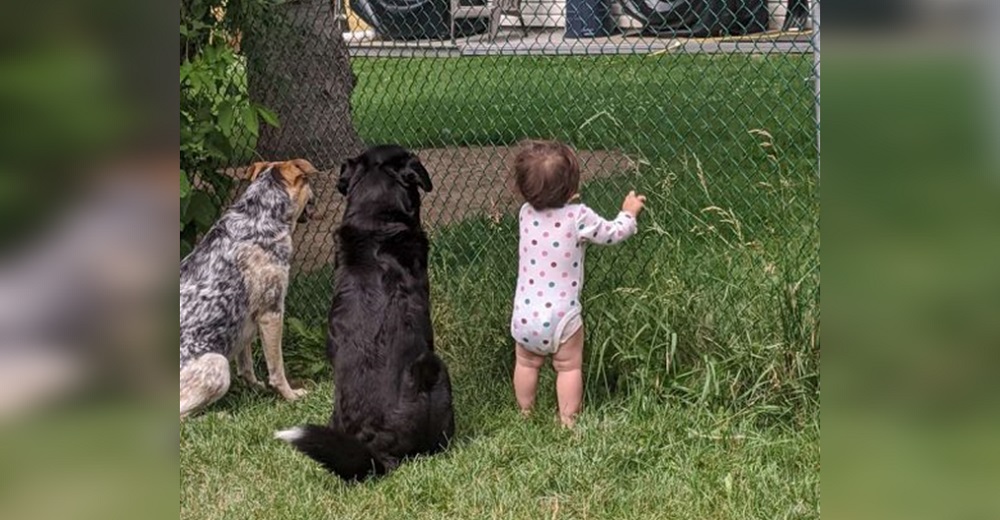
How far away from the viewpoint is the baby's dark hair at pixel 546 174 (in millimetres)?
5074

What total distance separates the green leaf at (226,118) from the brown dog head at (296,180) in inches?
11.1

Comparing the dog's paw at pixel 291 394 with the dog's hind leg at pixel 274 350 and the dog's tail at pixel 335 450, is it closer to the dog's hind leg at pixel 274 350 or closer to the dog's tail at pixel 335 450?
the dog's hind leg at pixel 274 350

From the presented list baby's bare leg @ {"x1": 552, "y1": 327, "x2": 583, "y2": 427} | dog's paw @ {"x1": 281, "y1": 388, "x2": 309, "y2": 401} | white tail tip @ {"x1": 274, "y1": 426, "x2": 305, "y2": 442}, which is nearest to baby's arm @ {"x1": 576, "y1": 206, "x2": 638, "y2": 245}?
baby's bare leg @ {"x1": 552, "y1": 327, "x2": 583, "y2": 427}

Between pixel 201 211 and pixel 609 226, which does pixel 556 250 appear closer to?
pixel 609 226

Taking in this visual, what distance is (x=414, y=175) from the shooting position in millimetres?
5344

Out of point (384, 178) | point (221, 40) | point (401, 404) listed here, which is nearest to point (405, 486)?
point (401, 404)

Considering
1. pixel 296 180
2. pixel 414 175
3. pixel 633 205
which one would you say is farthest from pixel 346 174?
pixel 633 205

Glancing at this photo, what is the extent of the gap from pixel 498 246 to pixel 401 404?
5.51 feet

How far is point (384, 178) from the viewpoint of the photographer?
532 cm

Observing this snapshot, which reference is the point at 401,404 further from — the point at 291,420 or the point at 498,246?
the point at 498,246

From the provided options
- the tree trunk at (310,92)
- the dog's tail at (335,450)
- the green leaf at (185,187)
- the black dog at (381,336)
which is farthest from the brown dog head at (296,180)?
the dog's tail at (335,450)

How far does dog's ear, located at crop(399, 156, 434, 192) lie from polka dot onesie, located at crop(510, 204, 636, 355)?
0.50 metres

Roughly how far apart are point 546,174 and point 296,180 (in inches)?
67.6
